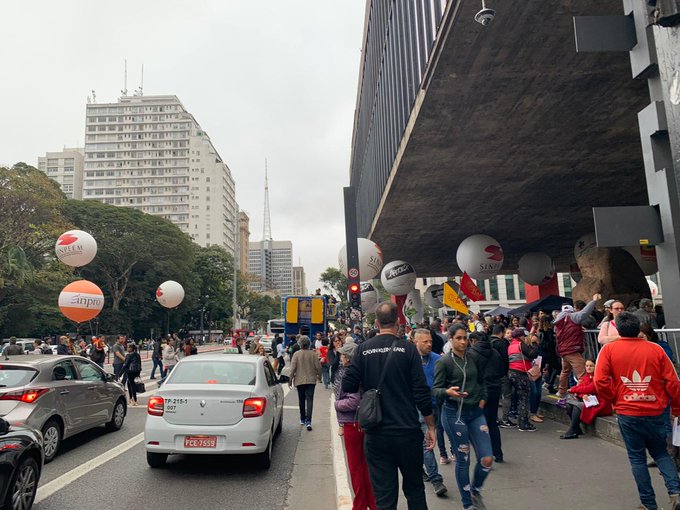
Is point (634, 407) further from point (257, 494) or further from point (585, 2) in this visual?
point (585, 2)

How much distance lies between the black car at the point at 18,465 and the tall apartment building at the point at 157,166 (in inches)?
4522

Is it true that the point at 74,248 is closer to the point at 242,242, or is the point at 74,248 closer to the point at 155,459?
the point at 155,459

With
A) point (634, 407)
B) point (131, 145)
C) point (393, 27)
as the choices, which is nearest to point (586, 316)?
point (634, 407)

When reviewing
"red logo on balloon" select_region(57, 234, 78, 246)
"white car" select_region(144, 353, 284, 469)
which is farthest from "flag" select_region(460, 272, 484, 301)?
"red logo on balloon" select_region(57, 234, 78, 246)

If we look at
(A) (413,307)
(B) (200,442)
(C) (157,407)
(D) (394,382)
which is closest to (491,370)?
(D) (394,382)

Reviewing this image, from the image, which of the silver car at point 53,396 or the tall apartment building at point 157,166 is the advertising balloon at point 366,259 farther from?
the tall apartment building at point 157,166

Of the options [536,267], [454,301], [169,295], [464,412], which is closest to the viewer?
[464,412]

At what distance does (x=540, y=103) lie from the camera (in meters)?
10.3

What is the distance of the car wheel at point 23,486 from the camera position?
4566 millimetres

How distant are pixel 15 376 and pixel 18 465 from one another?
113 inches

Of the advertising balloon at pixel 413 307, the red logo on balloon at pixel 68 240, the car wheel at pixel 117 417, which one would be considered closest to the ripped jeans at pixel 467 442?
the car wheel at pixel 117 417

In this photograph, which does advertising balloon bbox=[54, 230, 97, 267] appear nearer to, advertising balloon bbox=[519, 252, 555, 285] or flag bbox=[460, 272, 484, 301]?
flag bbox=[460, 272, 484, 301]

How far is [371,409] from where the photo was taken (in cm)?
366

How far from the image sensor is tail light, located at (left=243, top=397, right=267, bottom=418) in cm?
627
